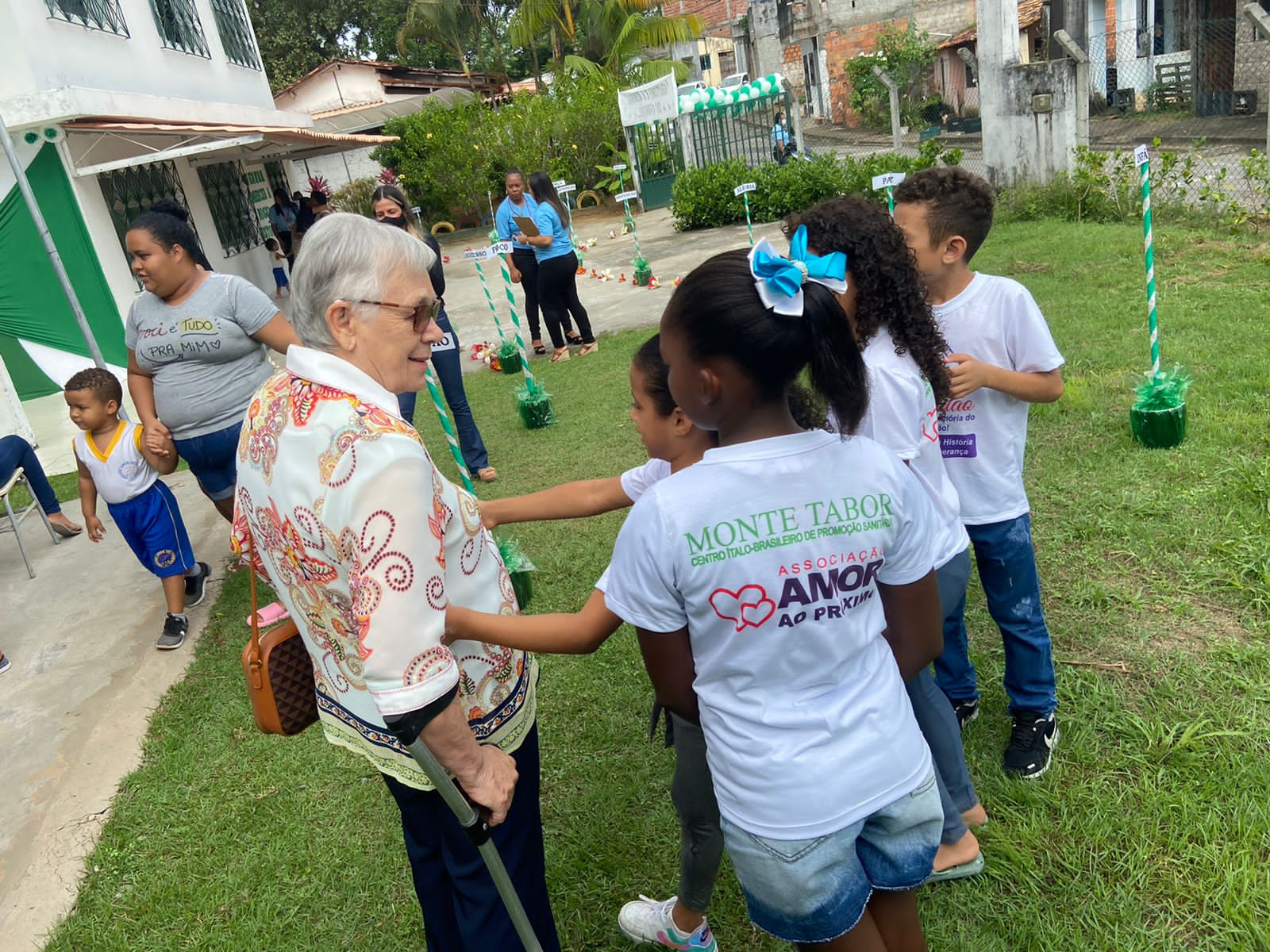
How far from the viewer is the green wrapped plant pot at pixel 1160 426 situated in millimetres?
4488

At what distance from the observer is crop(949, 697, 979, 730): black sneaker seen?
287 cm

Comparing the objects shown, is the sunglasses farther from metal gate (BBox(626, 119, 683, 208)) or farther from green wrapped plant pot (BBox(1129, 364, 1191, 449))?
metal gate (BBox(626, 119, 683, 208))

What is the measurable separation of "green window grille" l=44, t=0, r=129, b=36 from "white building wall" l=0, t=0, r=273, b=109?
8cm

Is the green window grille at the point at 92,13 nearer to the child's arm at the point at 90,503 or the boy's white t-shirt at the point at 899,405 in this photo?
the child's arm at the point at 90,503

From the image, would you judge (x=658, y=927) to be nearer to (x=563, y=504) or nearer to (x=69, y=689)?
(x=563, y=504)

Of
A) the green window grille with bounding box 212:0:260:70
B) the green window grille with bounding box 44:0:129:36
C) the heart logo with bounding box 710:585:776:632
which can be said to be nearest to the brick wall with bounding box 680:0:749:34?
the green window grille with bounding box 212:0:260:70

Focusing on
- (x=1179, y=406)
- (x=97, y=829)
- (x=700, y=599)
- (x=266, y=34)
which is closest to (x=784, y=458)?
(x=700, y=599)

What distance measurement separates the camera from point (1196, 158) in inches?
496

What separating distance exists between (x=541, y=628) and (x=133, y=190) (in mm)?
11808

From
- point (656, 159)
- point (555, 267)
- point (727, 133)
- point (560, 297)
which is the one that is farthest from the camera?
point (656, 159)

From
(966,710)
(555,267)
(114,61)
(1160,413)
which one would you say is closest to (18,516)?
(555,267)

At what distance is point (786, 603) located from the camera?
142cm

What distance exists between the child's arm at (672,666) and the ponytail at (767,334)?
44cm

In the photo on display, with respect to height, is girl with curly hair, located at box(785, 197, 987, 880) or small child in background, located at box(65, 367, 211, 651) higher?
girl with curly hair, located at box(785, 197, 987, 880)
